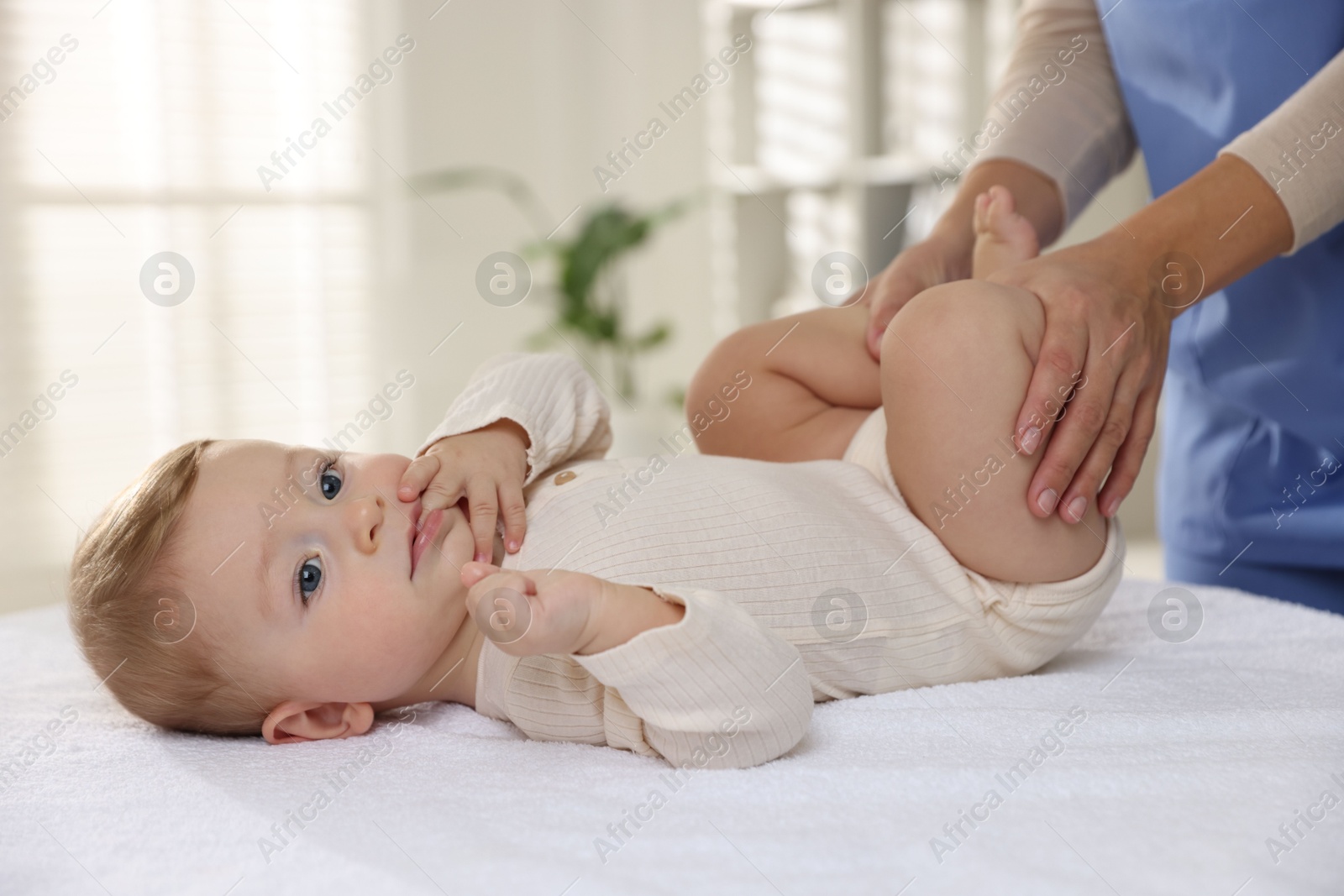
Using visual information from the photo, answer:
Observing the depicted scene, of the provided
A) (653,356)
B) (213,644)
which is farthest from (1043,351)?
(653,356)

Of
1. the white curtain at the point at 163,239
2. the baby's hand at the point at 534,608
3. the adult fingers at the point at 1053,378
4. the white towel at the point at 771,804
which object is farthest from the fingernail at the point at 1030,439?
the white curtain at the point at 163,239

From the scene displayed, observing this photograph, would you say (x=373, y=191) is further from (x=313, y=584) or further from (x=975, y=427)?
(x=975, y=427)

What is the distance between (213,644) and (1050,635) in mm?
766

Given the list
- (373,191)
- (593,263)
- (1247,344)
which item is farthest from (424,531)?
(373,191)

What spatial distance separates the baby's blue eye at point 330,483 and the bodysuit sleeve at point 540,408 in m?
0.10

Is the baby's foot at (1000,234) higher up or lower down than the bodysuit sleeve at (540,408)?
higher up

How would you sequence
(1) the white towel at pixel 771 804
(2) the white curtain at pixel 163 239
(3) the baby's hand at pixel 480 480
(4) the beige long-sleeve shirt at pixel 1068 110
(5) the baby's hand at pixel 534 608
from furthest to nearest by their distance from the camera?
(2) the white curtain at pixel 163 239, (4) the beige long-sleeve shirt at pixel 1068 110, (3) the baby's hand at pixel 480 480, (5) the baby's hand at pixel 534 608, (1) the white towel at pixel 771 804

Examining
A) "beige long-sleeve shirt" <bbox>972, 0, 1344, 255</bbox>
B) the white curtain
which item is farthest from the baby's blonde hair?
the white curtain

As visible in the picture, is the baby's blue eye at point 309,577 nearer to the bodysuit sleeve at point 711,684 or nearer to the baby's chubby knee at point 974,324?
the bodysuit sleeve at point 711,684

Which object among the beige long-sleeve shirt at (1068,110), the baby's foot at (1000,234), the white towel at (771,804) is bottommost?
the white towel at (771,804)

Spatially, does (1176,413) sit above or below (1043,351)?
below

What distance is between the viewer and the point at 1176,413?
1388mm

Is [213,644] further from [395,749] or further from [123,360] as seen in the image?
[123,360]

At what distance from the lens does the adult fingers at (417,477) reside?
0.96 metres
